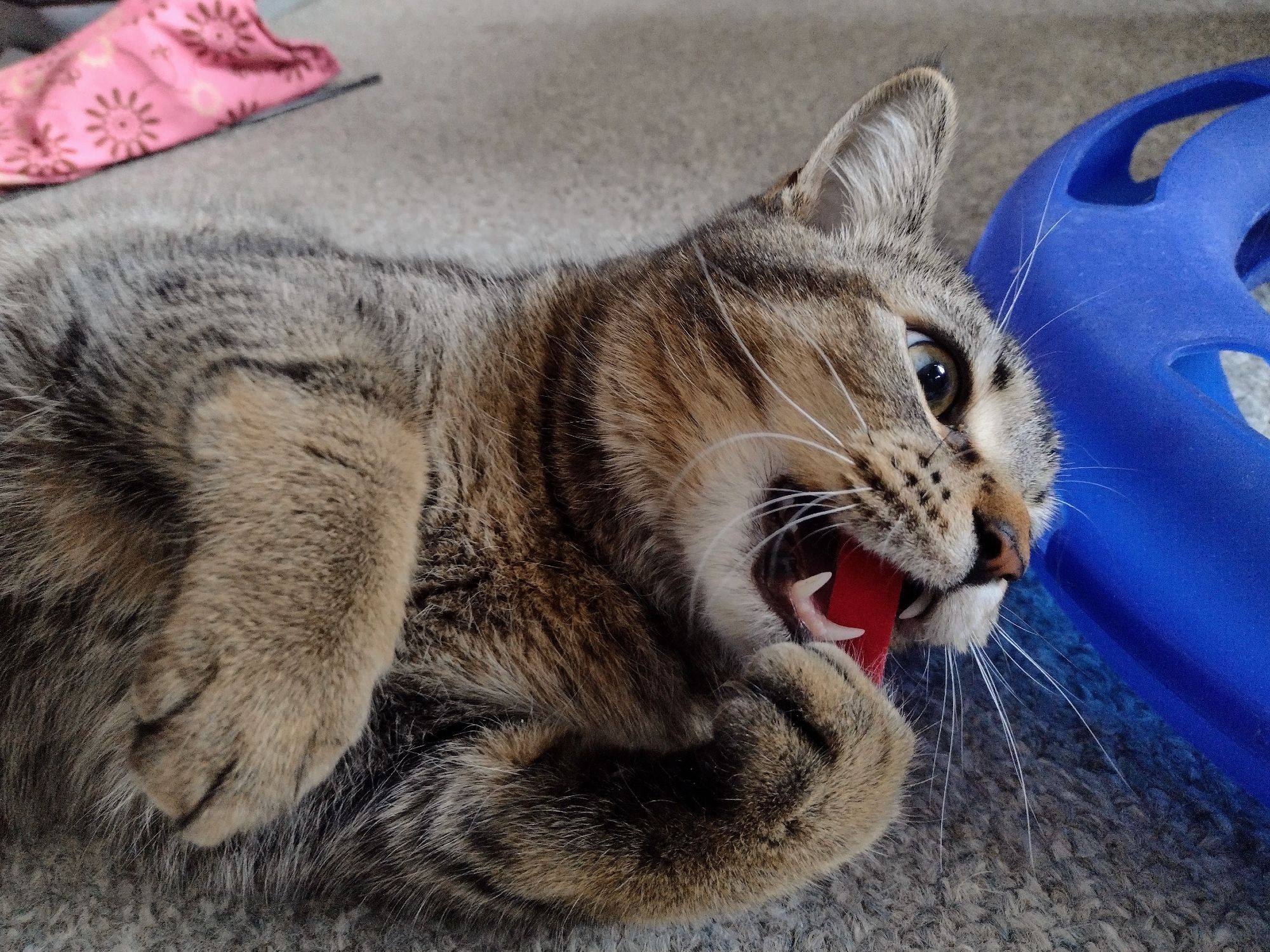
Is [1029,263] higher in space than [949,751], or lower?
higher

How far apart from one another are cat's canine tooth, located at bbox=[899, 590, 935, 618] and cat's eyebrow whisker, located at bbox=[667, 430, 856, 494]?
0.54ft

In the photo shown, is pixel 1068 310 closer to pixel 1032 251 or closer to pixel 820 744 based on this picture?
pixel 1032 251

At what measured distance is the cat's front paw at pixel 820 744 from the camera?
653 millimetres

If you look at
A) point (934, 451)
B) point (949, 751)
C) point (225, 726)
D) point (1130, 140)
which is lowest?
point (949, 751)

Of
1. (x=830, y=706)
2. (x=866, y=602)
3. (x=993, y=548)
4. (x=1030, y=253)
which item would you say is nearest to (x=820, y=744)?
(x=830, y=706)

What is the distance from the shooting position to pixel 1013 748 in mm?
901

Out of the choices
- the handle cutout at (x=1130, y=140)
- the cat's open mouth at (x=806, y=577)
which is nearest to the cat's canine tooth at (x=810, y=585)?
the cat's open mouth at (x=806, y=577)

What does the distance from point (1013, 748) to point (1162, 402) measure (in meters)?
0.39

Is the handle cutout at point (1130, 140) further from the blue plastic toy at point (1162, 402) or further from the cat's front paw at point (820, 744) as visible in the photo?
the cat's front paw at point (820, 744)

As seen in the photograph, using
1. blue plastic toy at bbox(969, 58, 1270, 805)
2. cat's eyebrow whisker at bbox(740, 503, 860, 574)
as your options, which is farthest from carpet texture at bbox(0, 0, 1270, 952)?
cat's eyebrow whisker at bbox(740, 503, 860, 574)

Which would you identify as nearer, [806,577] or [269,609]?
[269,609]

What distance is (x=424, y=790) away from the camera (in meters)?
0.73

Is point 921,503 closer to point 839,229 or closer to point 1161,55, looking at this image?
point 839,229

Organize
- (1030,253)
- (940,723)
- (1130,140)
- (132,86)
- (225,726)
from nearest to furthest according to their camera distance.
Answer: (225,726)
(940,723)
(1030,253)
(1130,140)
(132,86)
